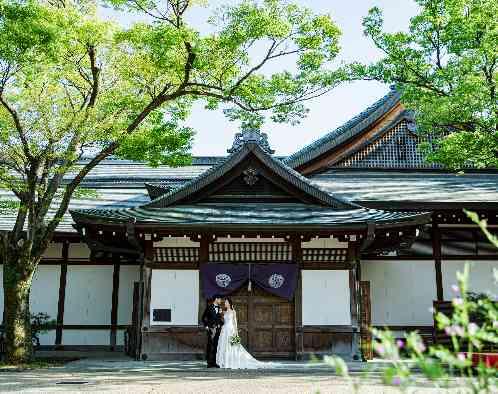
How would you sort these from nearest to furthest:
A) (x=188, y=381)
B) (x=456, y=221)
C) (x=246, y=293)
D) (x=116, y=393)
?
(x=116, y=393)
(x=188, y=381)
(x=246, y=293)
(x=456, y=221)

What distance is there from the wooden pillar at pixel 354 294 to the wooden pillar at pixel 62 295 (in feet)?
26.9

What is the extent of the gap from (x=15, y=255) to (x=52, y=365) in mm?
2526

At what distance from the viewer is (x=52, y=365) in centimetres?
1219

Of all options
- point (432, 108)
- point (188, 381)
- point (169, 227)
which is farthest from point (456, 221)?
point (188, 381)

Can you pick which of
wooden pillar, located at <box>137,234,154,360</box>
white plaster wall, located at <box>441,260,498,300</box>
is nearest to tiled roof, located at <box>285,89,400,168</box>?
white plaster wall, located at <box>441,260,498,300</box>

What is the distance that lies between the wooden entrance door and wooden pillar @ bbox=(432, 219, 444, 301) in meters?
4.52

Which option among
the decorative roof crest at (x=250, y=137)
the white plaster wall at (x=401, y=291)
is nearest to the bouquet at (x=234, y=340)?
the white plaster wall at (x=401, y=291)

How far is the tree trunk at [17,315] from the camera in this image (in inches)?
466

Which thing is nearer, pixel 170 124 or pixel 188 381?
pixel 188 381

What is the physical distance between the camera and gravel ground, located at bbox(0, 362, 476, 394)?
28.0 feet

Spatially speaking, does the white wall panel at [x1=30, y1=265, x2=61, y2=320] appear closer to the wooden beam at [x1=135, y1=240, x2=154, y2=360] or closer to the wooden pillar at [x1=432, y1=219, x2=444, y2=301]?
the wooden beam at [x1=135, y1=240, x2=154, y2=360]

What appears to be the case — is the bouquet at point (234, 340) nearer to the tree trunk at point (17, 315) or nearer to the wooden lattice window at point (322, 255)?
the wooden lattice window at point (322, 255)

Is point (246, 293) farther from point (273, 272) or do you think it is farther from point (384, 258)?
point (384, 258)

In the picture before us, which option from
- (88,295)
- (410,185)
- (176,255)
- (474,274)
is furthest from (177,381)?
(410,185)
